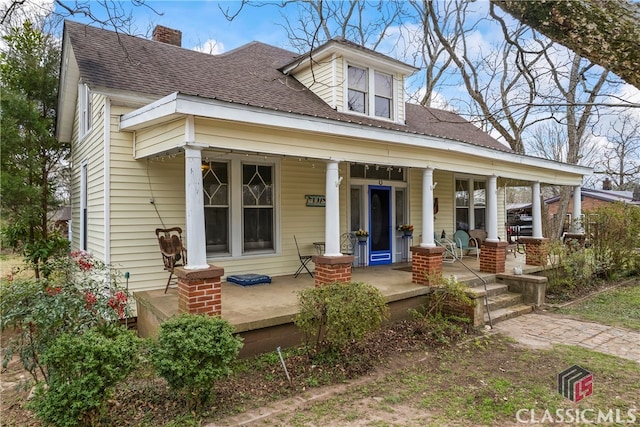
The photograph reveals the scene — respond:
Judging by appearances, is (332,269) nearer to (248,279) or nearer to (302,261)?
(248,279)

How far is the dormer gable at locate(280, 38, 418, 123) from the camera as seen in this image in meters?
8.74

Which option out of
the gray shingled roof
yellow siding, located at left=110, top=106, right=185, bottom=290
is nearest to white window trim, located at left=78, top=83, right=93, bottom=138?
the gray shingled roof

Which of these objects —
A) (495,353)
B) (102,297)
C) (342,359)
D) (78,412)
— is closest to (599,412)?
(495,353)

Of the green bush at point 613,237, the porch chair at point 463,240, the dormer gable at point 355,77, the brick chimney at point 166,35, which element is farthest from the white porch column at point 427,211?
the brick chimney at point 166,35

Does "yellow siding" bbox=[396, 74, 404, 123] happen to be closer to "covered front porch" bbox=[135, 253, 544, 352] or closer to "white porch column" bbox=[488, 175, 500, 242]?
"white porch column" bbox=[488, 175, 500, 242]

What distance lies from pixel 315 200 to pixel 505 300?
433 centimetres

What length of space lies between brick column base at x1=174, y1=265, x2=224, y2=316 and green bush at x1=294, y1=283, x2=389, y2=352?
1040 millimetres

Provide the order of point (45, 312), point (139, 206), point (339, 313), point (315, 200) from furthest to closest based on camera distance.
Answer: point (315, 200) < point (139, 206) < point (339, 313) < point (45, 312)

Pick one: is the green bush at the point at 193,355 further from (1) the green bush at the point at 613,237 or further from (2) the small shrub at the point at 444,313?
(1) the green bush at the point at 613,237

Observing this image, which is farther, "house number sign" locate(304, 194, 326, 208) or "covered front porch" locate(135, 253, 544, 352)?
"house number sign" locate(304, 194, 326, 208)

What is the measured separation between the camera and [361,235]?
8.87 metres

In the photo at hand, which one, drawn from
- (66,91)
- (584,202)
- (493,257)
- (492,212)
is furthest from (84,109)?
(584,202)

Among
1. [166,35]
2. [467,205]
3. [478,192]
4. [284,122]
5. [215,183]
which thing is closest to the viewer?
[284,122]

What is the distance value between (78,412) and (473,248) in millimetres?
10736
